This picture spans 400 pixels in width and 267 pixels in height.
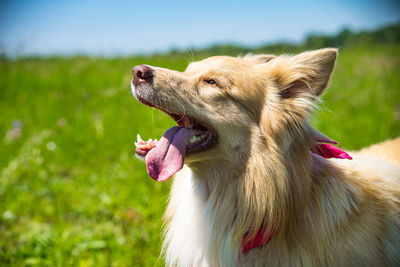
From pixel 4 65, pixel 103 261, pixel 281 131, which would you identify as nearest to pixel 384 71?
pixel 281 131

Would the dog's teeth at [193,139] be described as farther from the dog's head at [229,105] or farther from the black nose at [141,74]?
the black nose at [141,74]

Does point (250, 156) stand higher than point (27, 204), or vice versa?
point (250, 156)

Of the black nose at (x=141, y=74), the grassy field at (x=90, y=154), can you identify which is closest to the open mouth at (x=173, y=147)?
the black nose at (x=141, y=74)

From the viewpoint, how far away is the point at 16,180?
4547mm

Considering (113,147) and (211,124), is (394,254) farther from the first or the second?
(113,147)

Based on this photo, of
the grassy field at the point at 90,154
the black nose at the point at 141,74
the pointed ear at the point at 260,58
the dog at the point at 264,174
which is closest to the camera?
the dog at the point at 264,174

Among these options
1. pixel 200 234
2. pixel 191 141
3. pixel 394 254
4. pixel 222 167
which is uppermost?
pixel 191 141

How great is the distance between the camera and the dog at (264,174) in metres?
2.22

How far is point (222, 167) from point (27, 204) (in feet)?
9.66

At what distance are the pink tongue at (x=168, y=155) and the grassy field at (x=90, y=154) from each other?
611mm

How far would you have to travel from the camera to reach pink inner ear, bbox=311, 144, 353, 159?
2355 mm

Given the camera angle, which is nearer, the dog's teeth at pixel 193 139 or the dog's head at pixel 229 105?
the dog's head at pixel 229 105

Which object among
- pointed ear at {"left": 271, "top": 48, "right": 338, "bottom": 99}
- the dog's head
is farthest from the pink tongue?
pointed ear at {"left": 271, "top": 48, "right": 338, "bottom": 99}

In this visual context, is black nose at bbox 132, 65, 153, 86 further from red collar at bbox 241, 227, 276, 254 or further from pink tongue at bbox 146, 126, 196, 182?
red collar at bbox 241, 227, 276, 254
